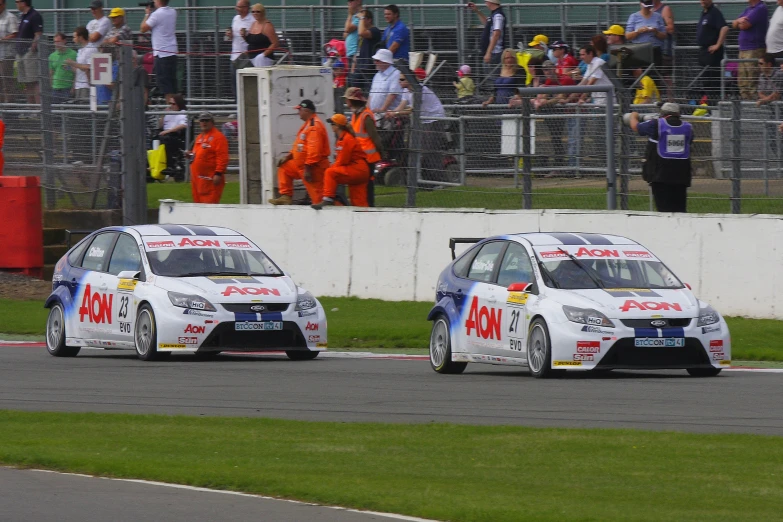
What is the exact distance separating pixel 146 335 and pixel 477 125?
6.34 metres

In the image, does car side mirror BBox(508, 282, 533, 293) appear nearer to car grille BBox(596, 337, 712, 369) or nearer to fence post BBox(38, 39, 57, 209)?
car grille BBox(596, 337, 712, 369)

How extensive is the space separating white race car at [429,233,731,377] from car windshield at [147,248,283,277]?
2355 millimetres

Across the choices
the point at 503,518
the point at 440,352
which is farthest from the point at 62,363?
the point at 503,518

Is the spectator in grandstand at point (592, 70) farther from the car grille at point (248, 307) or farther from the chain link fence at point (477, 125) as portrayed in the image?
the car grille at point (248, 307)

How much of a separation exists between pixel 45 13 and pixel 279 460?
23794 millimetres

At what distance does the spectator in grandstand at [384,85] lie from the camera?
862 inches

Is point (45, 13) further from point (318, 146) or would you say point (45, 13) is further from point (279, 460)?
point (279, 460)

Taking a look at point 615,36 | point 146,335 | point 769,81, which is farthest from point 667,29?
point 146,335

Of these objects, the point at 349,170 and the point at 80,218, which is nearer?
the point at 349,170

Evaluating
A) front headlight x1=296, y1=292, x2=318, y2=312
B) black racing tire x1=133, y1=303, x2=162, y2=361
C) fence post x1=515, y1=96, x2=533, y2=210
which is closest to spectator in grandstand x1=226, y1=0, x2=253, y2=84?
fence post x1=515, y1=96, x2=533, y2=210

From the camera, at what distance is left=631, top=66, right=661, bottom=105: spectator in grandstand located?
20047mm

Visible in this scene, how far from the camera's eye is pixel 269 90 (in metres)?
23.2

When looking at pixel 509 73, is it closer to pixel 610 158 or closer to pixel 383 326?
pixel 610 158

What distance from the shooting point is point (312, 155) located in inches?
835
